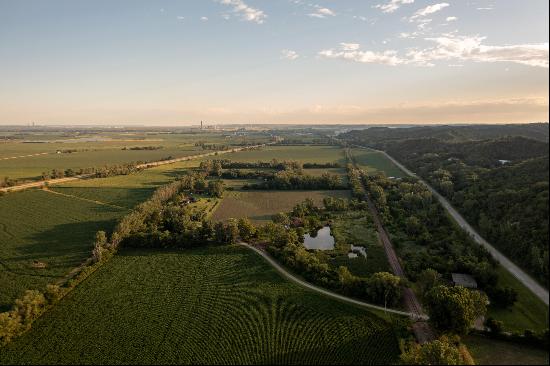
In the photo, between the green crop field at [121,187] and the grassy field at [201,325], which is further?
the green crop field at [121,187]

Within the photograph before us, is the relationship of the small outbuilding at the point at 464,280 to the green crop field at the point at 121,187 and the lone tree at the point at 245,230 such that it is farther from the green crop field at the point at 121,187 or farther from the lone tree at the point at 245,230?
the green crop field at the point at 121,187

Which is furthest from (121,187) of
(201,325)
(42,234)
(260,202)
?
(201,325)

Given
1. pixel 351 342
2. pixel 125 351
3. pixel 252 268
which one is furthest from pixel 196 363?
pixel 252 268

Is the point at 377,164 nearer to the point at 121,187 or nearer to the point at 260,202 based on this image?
the point at 260,202

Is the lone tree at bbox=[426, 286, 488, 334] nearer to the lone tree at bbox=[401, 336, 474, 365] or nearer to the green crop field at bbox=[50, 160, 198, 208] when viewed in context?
the lone tree at bbox=[401, 336, 474, 365]

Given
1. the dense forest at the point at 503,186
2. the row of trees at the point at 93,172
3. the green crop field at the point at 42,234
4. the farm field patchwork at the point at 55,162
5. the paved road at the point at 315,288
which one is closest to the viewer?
the dense forest at the point at 503,186

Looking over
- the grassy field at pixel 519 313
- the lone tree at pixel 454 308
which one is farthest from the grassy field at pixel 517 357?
the grassy field at pixel 519 313

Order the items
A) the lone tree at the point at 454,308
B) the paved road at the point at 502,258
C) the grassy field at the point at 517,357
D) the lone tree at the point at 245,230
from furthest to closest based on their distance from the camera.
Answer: the lone tree at the point at 245,230 → the lone tree at the point at 454,308 → the paved road at the point at 502,258 → the grassy field at the point at 517,357

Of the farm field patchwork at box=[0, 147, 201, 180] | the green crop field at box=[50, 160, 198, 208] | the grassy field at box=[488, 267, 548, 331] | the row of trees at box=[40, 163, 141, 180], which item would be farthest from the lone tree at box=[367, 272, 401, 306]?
the farm field patchwork at box=[0, 147, 201, 180]
